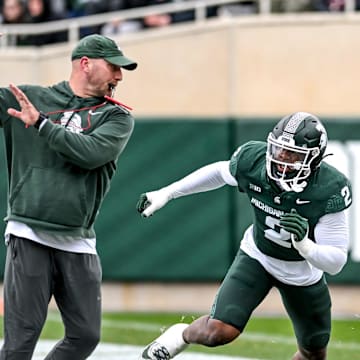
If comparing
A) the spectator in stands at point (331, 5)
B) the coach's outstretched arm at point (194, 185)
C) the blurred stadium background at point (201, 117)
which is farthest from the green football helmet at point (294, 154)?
the spectator in stands at point (331, 5)

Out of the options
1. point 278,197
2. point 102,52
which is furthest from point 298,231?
point 102,52

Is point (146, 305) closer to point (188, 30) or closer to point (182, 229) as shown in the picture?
point (182, 229)

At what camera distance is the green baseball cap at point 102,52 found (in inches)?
245

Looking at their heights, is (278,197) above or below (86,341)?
above

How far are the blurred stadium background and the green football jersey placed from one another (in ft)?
21.4

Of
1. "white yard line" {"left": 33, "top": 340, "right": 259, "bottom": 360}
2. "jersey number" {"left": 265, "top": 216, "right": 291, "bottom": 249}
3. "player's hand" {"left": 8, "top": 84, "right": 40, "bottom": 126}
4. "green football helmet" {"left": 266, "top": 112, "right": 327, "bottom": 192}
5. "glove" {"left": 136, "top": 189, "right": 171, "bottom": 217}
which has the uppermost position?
"player's hand" {"left": 8, "top": 84, "right": 40, "bottom": 126}

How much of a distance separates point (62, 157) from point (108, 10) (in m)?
7.95

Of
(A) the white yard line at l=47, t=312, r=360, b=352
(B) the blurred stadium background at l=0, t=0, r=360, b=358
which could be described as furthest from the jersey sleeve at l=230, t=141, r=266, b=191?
(B) the blurred stadium background at l=0, t=0, r=360, b=358

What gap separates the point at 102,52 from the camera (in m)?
6.25

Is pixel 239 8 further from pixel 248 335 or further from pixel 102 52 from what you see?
pixel 102 52

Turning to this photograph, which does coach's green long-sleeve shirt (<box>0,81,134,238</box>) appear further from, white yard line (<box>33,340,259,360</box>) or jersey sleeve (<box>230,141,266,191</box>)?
white yard line (<box>33,340,259,360</box>)

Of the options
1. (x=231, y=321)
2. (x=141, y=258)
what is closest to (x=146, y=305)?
(x=141, y=258)

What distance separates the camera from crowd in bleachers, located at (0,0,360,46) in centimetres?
1359

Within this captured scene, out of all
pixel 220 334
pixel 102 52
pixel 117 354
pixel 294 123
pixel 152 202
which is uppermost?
pixel 102 52
